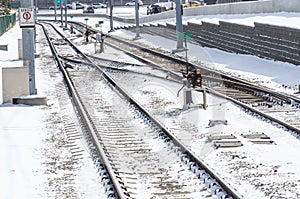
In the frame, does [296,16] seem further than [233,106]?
Yes

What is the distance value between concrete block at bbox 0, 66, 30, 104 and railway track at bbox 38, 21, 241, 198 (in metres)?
1.51

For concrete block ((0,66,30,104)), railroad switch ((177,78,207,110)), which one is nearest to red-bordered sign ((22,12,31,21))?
concrete block ((0,66,30,104))

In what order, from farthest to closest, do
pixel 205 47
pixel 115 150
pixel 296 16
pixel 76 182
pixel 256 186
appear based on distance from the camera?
pixel 205 47, pixel 296 16, pixel 115 150, pixel 76 182, pixel 256 186

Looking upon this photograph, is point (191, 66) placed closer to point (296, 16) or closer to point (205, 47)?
point (296, 16)

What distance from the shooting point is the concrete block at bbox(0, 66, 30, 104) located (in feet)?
61.0

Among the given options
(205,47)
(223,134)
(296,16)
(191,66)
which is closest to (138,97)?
(223,134)

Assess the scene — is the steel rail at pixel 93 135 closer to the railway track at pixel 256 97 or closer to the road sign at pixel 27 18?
the road sign at pixel 27 18

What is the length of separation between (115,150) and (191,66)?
589 inches

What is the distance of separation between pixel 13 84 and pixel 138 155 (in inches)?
317

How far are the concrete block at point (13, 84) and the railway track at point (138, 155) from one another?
4.95ft

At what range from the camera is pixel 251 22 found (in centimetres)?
3150

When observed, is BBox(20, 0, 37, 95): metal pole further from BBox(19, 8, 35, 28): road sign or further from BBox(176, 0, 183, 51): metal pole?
BBox(176, 0, 183, 51): metal pole

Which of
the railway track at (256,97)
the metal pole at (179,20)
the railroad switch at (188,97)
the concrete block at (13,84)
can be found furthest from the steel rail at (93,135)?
the metal pole at (179,20)

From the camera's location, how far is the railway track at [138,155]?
9414 millimetres
